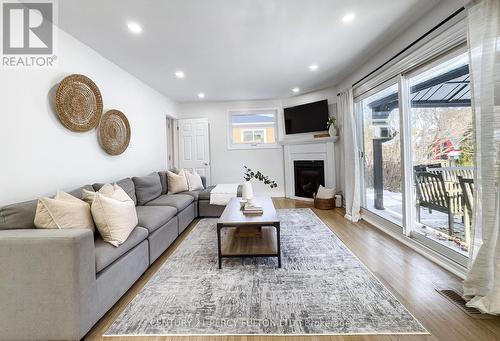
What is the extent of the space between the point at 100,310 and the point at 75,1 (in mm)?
A: 2561

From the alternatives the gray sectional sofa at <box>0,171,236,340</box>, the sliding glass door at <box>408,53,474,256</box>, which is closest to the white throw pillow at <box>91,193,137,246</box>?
the gray sectional sofa at <box>0,171,236,340</box>

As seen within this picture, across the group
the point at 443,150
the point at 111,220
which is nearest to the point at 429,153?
the point at 443,150

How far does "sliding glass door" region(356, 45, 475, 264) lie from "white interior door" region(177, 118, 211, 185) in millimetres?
3852

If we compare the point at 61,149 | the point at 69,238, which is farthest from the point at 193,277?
the point at 61,149

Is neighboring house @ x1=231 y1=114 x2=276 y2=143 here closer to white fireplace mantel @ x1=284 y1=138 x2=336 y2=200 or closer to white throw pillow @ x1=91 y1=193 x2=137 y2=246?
white fireplace mantel @ x1=284 y1=138 x2=336 y2=200

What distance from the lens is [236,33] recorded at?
2.71 metres

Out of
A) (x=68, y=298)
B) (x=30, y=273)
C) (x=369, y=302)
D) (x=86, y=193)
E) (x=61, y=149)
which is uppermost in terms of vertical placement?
(x=61, y=149)

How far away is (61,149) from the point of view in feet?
8.23

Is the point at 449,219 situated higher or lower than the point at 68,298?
higher

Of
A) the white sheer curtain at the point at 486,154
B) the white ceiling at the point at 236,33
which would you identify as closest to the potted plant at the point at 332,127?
the white ceiling at the point at 236,33

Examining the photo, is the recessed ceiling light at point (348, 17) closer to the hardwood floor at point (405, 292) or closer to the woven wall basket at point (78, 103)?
the hardwood floor at point (405, 292)

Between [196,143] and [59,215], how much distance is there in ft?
14.3

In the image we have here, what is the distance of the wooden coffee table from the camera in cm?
244

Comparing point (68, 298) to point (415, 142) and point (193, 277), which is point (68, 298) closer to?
point (193, 277)
